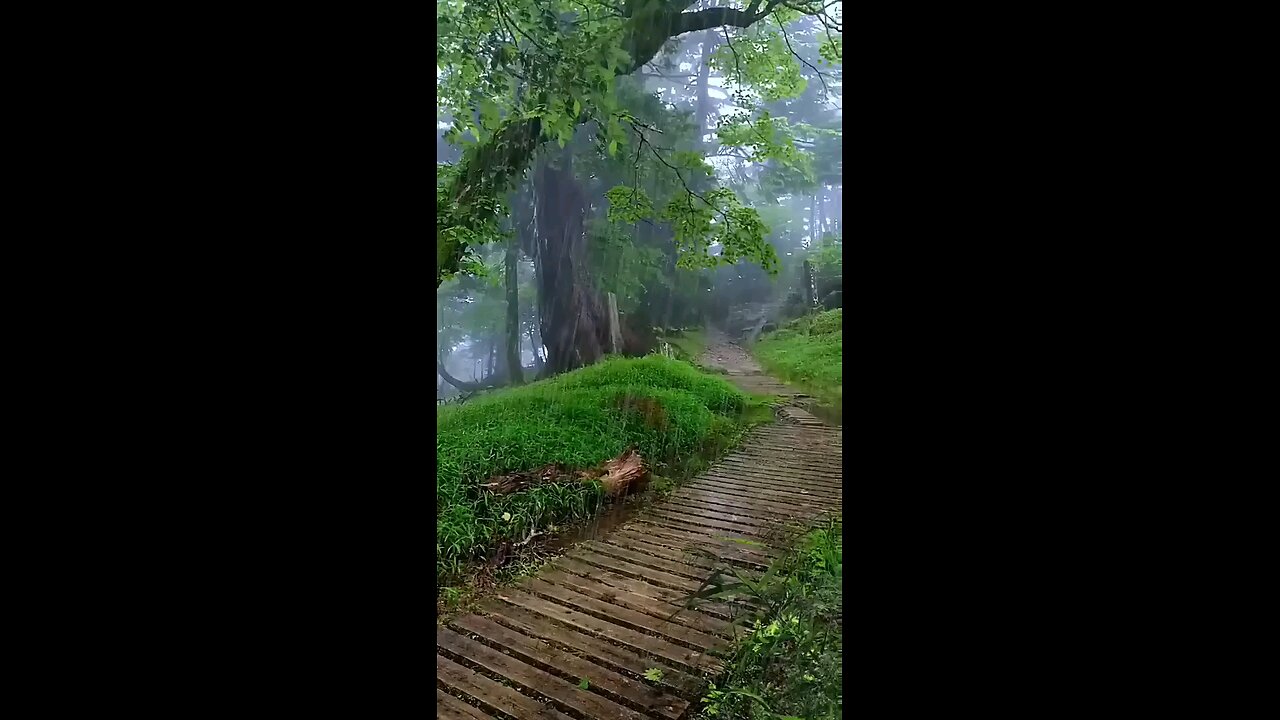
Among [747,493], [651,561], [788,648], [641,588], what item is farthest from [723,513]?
[788,648]

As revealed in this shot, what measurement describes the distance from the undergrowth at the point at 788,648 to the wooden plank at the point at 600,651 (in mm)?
86

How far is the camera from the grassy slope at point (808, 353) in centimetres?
441

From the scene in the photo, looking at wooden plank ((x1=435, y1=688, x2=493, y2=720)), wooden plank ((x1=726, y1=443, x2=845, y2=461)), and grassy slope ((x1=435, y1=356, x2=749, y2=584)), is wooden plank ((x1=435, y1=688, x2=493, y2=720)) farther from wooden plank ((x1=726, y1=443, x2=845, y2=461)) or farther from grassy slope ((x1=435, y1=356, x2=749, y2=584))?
wooden plank ((x1=726, y1=443, x2=845, y2=461))

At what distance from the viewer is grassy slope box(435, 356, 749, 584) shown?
3.38 meters

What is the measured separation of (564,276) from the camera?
6023 mm

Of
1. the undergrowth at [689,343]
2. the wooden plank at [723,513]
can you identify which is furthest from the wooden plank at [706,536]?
the undergrowth at [689,343]

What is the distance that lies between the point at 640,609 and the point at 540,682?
537 mm

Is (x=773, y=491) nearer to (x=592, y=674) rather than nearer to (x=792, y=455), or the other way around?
Result: (x=792, y=455)

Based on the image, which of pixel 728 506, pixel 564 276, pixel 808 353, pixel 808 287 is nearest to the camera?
pixel 728 506

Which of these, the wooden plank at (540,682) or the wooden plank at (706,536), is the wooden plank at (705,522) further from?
the wooden plank at (540,682)
